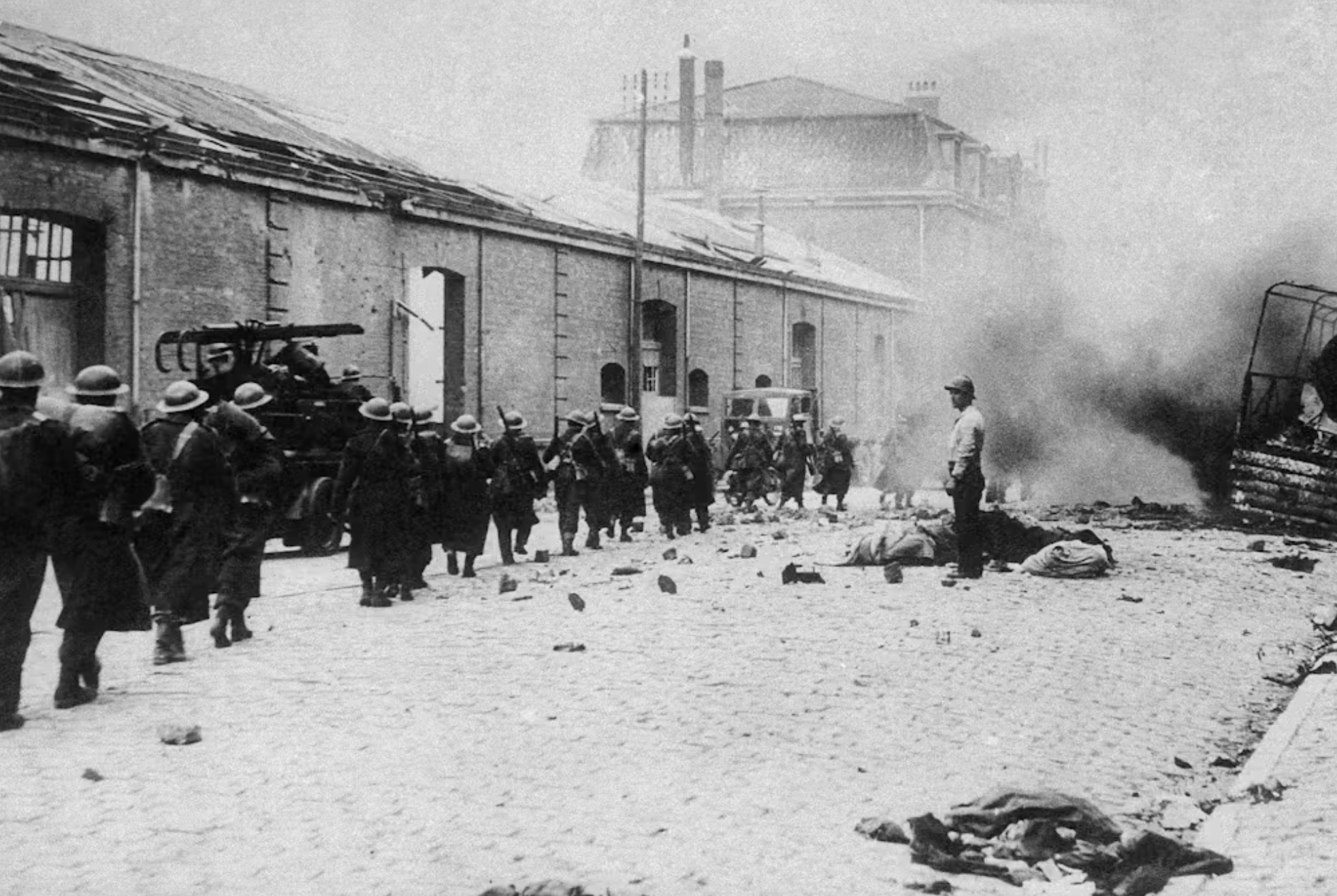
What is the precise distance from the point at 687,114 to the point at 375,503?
126ft

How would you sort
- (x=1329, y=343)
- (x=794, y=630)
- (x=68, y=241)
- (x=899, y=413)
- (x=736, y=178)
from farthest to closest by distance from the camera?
(x=736, y=178) < (x=899, y=413) < (x=1329, y=343) < (x=68, y=241) < (x=794, y=630)

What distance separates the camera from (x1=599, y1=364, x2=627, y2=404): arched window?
28.2m

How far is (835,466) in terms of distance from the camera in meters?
22.0

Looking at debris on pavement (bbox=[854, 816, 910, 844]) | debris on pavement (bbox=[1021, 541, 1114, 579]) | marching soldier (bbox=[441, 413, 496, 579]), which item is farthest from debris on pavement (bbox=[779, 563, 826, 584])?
debris on pavement (bbox=[854, 816, 910, 844])

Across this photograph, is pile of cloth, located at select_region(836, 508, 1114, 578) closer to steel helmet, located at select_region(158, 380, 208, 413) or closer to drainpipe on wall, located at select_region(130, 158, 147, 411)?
steel helmet, located at select_region(158, 380, 208, 413)

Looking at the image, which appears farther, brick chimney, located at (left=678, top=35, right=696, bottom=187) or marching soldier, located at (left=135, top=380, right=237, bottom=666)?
brick chimney, located at (left=678, top=35, right=696, bottom=187)

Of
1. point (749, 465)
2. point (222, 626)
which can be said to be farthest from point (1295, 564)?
point (222, 626)

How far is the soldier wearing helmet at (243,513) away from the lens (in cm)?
902

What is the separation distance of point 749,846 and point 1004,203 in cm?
5469

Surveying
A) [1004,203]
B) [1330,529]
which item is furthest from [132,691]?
[1004,203]

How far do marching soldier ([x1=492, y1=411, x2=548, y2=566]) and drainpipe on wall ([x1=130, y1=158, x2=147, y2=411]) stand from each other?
532cm

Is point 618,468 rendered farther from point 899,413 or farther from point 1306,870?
point 1306,870

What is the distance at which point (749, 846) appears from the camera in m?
4.86

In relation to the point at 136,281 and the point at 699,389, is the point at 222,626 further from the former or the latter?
the point at 699,389
